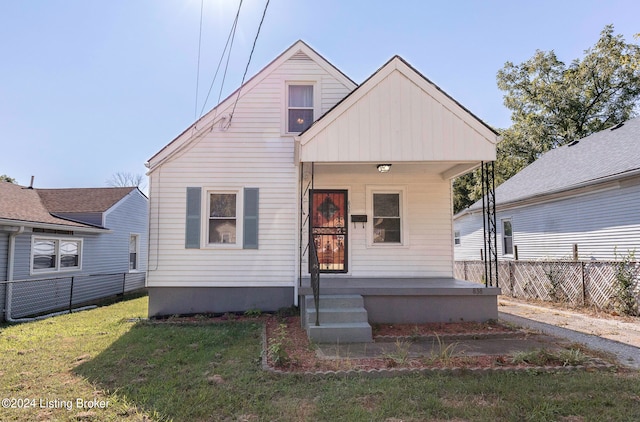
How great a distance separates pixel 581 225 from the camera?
34.6ft

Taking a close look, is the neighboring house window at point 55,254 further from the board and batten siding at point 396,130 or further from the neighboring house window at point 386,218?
the neighboring house window at point 386,218

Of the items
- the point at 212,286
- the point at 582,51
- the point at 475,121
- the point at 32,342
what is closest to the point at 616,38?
the point at 582,51

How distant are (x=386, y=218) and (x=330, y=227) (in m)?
1.29

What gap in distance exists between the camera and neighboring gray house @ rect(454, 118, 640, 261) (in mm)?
9188

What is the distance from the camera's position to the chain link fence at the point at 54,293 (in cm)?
894

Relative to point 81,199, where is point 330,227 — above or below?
below

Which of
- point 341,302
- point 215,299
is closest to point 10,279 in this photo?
point 215,299

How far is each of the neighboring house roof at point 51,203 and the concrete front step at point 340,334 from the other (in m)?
8.14

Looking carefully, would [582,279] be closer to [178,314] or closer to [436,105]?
[436,105]

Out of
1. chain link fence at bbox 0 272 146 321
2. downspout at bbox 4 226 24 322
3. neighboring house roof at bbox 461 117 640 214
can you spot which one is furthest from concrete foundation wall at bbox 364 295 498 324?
downspout at bbox 4 226 24 322

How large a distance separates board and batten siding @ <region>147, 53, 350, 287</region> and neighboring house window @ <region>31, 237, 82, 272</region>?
493 centimetres

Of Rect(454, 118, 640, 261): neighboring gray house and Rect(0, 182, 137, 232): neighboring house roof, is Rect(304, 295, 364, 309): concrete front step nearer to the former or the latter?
Rect(454, 118, 640, 261): neighboring gray house
